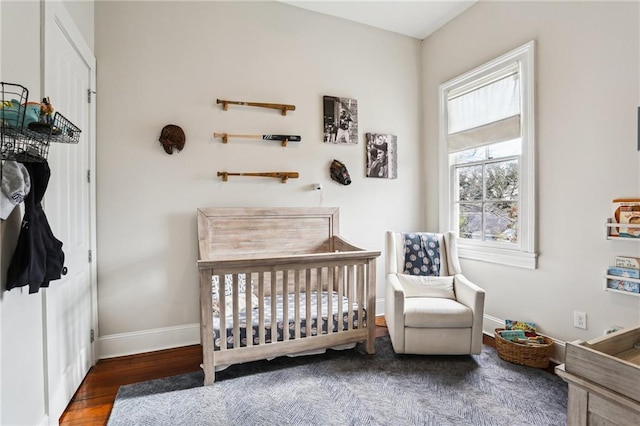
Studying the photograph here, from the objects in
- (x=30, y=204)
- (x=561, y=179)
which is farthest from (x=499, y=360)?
(x=30, y=204)

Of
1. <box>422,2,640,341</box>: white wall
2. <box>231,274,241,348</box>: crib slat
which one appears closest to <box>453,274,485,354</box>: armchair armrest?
<box>422,2,640,341</box>: white wall

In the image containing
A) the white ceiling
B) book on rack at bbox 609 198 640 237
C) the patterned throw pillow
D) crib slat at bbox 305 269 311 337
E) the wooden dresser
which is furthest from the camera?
the white ceiling

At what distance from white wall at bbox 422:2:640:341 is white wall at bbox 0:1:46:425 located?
3208 millimetres

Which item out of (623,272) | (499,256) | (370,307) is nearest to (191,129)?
(370,307)

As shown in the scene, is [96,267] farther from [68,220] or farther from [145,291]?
[68,220]

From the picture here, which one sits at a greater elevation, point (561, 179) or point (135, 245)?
point (561, 179)

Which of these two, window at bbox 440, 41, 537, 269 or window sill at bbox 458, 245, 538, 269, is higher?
window at bbox 440, 41, 537, 269

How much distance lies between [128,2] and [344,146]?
7.03 feet

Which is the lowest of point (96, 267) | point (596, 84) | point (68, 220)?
point (96, 267)

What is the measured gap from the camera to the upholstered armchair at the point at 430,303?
2.41 metres

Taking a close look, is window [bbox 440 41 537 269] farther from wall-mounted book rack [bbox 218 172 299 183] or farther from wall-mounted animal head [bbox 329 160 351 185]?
wall-mounted book rack [bbox 218 172 299 183]

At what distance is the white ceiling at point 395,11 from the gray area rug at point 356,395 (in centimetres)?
313

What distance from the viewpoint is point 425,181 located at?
376 centimetres

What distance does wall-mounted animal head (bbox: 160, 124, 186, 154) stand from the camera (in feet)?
8.70
